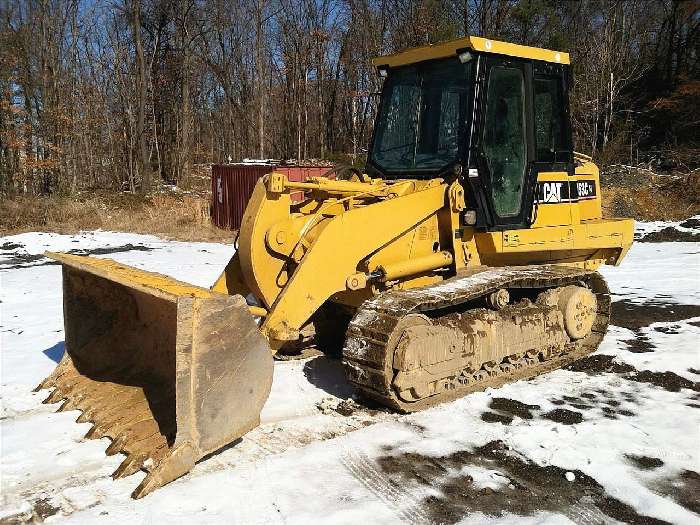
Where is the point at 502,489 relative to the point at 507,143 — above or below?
below

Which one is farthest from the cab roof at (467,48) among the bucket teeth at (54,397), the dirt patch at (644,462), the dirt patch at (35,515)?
the dirt patch at (35,515)

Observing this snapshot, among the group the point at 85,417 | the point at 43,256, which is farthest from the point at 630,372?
the point at 43,256

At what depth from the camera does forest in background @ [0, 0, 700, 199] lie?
24.2 meters

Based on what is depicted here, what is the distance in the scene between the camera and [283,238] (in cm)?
488

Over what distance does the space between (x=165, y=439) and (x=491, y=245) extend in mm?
3218

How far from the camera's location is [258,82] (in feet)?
111

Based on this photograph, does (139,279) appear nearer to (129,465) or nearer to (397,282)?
(129,465)

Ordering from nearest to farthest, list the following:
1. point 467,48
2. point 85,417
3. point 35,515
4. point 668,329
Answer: point 35,515 → point 85,417 → point 467,48 → point 668,329

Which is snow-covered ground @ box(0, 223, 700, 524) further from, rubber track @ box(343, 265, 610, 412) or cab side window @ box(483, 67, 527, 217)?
cab side window @ box(483, 67, 527, 217)

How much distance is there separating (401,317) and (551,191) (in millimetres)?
2501

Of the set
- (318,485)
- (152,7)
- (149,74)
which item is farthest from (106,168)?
(318,485)

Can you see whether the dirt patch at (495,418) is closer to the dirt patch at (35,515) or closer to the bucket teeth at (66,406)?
the dirt patch at (35,515)

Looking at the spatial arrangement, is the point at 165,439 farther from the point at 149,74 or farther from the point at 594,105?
the point at 149,74

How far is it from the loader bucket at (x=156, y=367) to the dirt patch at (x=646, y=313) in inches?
211
